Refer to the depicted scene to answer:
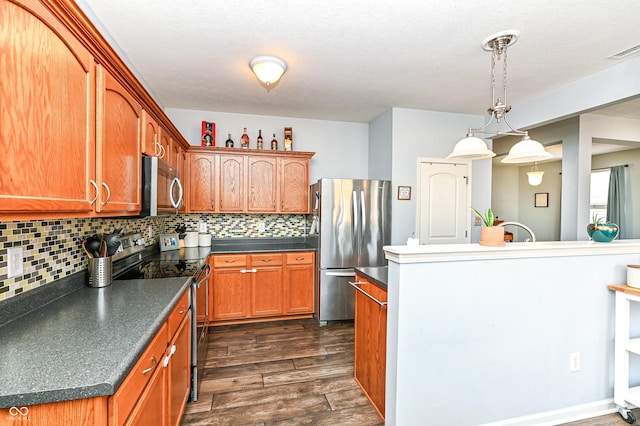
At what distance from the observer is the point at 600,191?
6.05 m

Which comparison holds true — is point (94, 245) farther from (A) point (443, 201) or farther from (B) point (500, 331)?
(A) point (443, 201)

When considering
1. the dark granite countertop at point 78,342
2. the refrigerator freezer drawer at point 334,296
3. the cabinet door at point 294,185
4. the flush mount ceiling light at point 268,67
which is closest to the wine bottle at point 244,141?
the cabinet door at point 294,185

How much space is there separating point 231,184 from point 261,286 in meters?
1.31

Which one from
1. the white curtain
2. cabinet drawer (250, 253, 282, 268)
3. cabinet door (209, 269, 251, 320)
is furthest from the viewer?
the white curtain

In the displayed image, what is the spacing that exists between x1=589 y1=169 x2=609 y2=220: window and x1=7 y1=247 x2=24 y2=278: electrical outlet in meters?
8.14

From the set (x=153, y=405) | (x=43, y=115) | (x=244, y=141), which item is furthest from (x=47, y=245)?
(x=244, y=141)

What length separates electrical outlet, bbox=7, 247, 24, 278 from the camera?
134cm

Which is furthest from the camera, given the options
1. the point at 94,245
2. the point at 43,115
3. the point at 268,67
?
the point at 268,67

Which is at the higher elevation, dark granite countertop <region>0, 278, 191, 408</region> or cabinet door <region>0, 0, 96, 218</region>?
cabinet door <region>0, 0, 96, 218</region>

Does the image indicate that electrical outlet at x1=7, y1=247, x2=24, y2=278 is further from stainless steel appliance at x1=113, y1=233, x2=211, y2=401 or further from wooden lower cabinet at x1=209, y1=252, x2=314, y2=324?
wooden lower cabinet at x1=209, y1=252, x2=314, y2=324

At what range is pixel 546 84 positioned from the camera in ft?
9.96

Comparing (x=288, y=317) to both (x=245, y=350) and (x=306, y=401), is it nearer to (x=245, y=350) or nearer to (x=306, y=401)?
(x=245, y=350)

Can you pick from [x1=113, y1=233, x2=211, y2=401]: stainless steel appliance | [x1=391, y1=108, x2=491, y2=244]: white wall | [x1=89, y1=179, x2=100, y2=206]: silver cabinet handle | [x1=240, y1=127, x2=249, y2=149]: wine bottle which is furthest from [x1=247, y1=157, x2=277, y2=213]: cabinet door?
[x1=89, y1=179, x2=100, y2=206]: silver cabinet handle

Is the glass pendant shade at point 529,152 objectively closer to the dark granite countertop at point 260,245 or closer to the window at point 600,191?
the dark granite countertop at point 260,245
